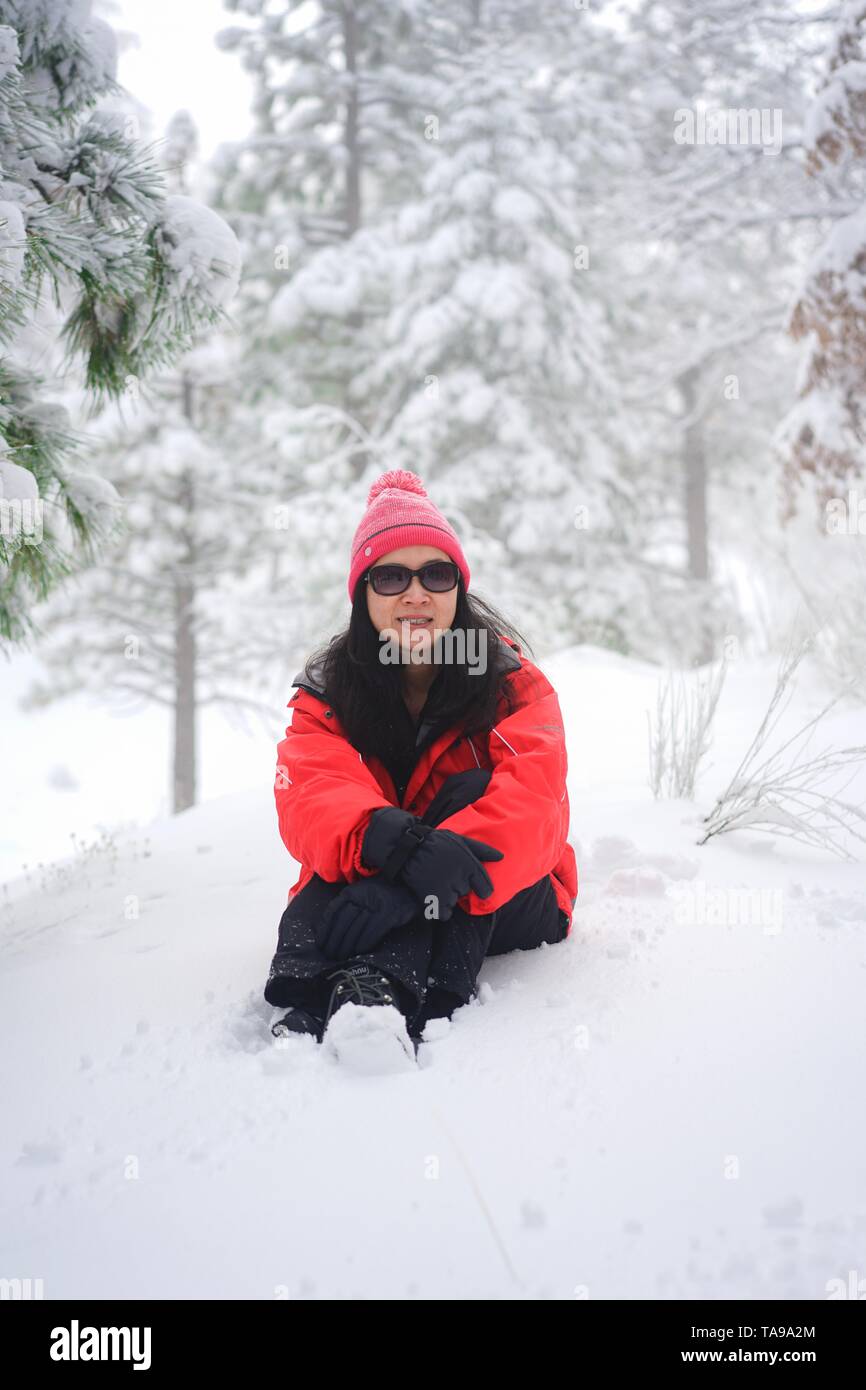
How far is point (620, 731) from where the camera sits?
17.5ft

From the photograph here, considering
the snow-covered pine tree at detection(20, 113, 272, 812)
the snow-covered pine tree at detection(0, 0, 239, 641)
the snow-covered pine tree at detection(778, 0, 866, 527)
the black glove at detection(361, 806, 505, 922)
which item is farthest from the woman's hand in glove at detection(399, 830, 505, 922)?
the snow-covered pine tree at detection(20, 113, 272, 812)

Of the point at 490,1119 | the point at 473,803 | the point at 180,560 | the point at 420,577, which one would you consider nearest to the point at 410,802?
the point at 473,803

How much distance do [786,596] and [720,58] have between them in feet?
26.6

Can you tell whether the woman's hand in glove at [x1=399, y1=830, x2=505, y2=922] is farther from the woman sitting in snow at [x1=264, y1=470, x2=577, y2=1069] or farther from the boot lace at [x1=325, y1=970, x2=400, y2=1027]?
the boot lace at [x1=325, y1=970, x2=400, y2=1027]

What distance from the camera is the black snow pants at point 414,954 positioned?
195cm

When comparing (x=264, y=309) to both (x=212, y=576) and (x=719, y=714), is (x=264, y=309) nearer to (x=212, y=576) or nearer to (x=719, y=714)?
(x=212, y=576)

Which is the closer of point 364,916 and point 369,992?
point 369,992

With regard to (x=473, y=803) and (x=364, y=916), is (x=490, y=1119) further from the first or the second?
(x=473, y=803)

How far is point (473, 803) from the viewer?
2.14 m

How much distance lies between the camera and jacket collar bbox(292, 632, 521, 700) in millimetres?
2461

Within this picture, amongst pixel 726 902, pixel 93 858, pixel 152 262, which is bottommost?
pixel 93 858

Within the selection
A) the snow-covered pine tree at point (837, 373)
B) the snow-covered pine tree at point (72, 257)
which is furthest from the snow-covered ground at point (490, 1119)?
the snow-covered pine tree at point (837, 373)

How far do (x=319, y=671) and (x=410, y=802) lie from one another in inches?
18.5

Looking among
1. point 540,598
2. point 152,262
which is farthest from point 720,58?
point 152,262
